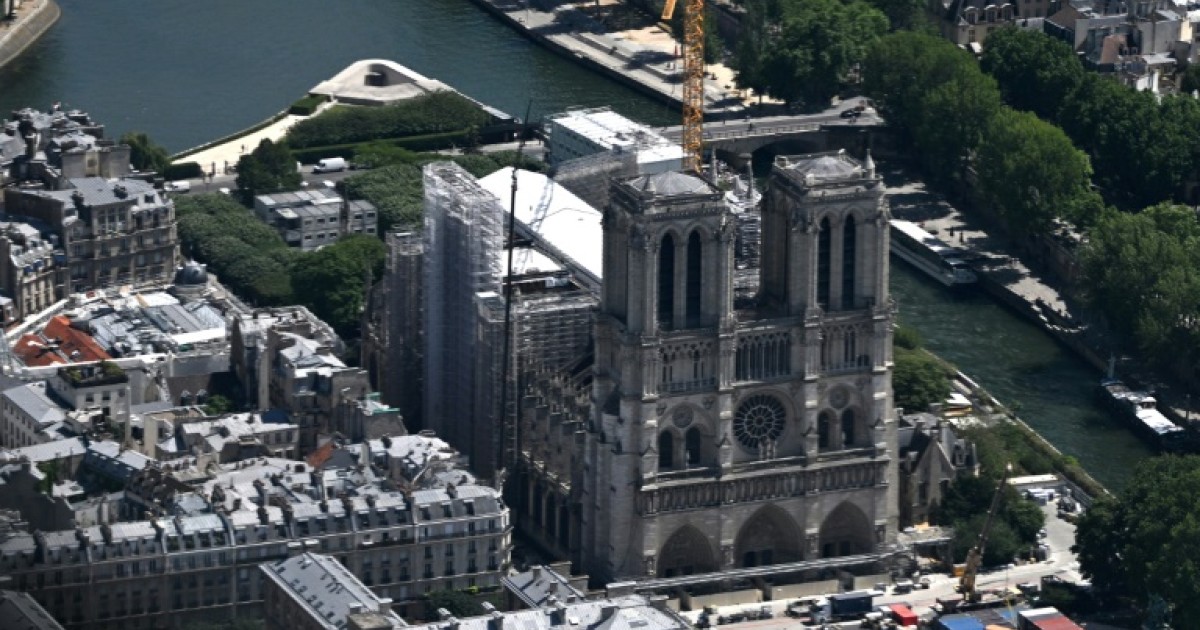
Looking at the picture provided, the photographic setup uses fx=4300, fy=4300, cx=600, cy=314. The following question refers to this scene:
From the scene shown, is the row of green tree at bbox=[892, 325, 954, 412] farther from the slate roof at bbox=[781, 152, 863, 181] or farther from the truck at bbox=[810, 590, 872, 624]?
the truck at bbox=[810, 590, 872, 624]

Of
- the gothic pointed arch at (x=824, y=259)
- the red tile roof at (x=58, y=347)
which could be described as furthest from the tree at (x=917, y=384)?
the red tile roof at (x=58, y=347)

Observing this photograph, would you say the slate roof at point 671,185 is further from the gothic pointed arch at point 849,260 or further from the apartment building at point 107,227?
the apartment building at point 107,227

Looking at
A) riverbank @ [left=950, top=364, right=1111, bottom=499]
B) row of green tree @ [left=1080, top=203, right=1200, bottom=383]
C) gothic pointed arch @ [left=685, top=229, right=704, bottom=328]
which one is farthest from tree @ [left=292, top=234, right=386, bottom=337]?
row of green tree @ [left=1080, top=203, right=1200, bottom=383]

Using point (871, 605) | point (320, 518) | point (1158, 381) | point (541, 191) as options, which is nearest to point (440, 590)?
point (320, 518)

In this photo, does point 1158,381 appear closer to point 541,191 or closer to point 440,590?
point 541,191

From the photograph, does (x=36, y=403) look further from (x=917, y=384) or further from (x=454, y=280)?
(x=917, y=384)

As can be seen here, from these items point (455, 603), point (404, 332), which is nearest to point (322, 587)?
point (455, 603)
